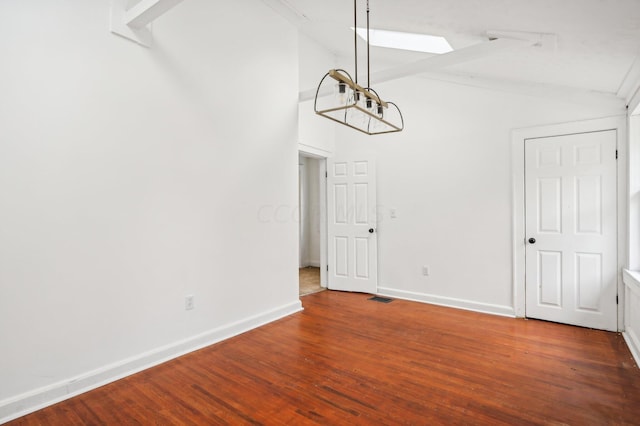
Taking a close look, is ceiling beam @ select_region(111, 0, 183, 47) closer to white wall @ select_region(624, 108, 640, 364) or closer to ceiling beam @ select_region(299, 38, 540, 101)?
ceiling beam @ select_region(299, 38, 540, 101)

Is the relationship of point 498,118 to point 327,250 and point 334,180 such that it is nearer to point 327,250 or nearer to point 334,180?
point 334,180

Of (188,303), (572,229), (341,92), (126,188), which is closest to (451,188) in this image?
(572,229)

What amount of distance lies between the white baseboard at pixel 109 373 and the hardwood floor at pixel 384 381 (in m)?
0.07

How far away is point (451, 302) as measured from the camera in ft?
14.3

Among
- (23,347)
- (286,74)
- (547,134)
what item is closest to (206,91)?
(286,74)

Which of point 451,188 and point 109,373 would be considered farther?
point 451,188

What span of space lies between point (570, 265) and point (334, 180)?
3.12m

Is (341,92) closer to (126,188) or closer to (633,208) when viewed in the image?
(126,188)

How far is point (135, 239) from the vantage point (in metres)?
2.65

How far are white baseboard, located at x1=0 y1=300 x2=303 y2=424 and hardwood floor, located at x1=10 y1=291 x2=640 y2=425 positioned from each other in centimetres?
7

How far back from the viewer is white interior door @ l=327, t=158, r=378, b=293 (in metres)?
4.97

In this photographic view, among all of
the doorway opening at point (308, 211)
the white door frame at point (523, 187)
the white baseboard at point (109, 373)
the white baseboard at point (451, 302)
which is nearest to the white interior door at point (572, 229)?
the white door frame at point (523, 187)

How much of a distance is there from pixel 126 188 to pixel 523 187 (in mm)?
3965

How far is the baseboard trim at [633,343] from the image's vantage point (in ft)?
9.13
